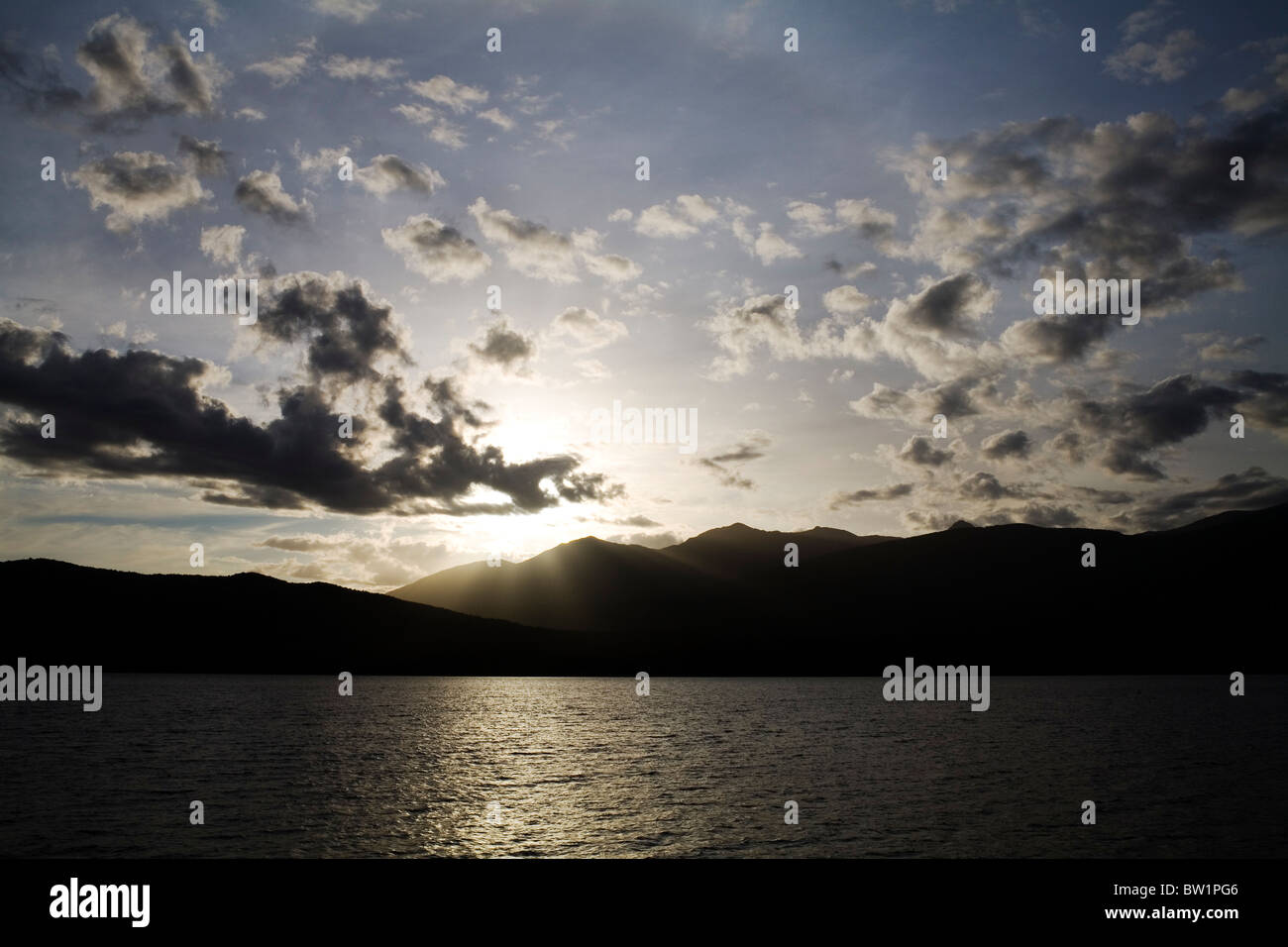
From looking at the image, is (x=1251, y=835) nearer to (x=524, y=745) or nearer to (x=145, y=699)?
(x=524, y=745)

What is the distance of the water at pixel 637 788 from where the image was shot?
142 ft

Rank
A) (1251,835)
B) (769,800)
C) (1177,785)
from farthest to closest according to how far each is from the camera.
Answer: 1. (1177,785)
2. (769,800)
3. (1251,835)

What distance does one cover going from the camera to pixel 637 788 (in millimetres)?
63312

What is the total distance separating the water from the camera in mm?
43406

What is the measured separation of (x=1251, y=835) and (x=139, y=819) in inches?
2567

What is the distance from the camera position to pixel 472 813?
173ft

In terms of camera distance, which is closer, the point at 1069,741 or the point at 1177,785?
the point at 1177,785
